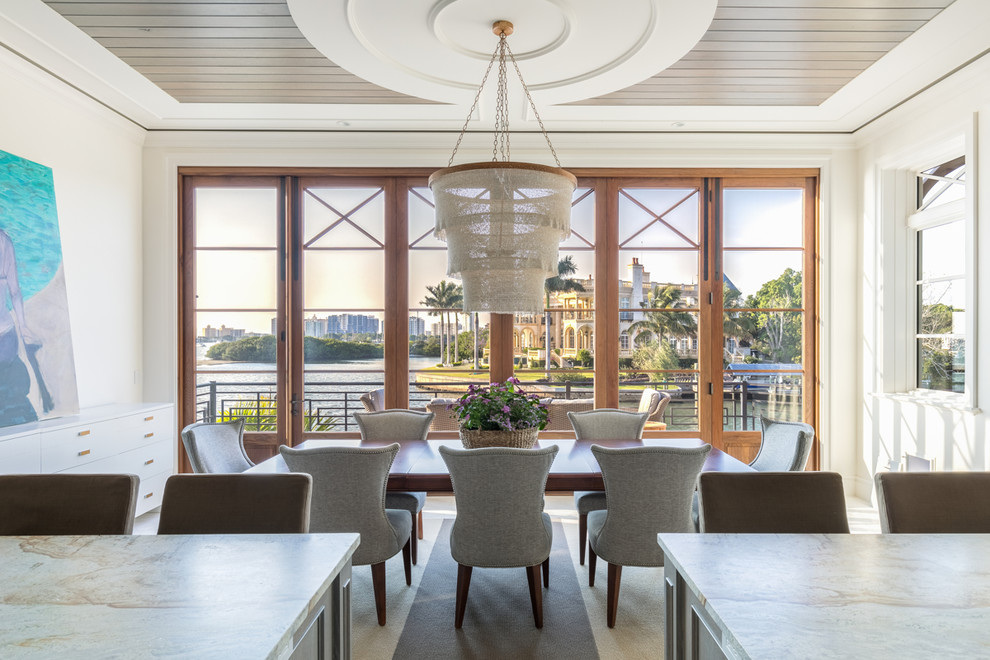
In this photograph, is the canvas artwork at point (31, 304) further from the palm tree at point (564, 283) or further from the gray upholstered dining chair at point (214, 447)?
the palm tree at point (564, 283)

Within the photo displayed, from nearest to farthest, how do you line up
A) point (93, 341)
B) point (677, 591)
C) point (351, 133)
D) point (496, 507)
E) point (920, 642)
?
point (920, 642), point (677, 591), point (496, 507), point (93, 341), point (351, 133)

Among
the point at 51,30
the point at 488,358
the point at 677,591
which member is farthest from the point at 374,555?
the point at 51,30

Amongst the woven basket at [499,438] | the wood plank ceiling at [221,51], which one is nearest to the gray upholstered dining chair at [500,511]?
the woven basket at [499,438]

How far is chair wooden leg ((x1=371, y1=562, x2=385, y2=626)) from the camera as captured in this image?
2.53 m

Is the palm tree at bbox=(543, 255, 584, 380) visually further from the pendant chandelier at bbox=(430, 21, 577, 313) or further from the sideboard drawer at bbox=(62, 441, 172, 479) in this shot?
the sideboard drawer at bbox=(62, 441, 172, 479)

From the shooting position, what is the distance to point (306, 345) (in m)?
4.73

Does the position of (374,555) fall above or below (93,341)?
below

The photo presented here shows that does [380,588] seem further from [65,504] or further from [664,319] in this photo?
[664,319]

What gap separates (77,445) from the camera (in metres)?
3.24

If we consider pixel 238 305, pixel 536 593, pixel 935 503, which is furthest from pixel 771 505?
pixel 238 305

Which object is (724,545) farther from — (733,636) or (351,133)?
(351,133)

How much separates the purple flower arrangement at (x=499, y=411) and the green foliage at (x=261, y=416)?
6.99ft

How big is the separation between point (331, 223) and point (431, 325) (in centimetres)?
117

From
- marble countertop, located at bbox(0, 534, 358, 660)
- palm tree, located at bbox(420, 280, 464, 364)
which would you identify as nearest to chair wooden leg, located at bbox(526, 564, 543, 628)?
marble countertop, located at bbox(0, 534, 358, 660)
